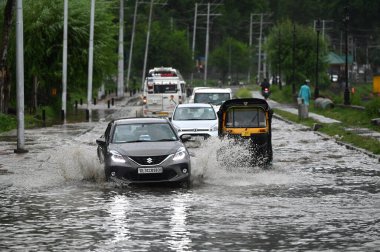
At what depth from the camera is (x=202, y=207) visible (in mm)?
18312

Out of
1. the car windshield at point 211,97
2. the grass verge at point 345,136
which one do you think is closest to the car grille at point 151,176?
the grass verge at point 345,136

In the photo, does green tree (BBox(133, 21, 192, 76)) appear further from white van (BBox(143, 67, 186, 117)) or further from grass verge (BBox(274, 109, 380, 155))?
grass verge (BBox(274, 109, 380, 155))

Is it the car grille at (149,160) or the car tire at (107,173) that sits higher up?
the car grille at (149,160)

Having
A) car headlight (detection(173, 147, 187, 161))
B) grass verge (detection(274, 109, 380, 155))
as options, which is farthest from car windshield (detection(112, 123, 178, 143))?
grass verge (detection(274, 109, 380, 155))

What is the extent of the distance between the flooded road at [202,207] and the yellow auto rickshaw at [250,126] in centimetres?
40

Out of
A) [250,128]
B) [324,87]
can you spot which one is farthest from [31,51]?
[324,87]

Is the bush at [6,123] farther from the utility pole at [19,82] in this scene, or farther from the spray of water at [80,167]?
the spray of water at [80,167]

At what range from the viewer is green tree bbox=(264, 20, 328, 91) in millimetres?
104938

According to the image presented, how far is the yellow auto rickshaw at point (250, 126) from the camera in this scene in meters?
27.4

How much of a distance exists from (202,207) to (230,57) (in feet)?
471

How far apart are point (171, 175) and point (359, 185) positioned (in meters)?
3.88

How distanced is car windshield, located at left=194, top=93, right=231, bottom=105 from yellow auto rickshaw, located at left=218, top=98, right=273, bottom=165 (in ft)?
60.4

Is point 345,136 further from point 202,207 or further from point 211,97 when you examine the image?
point 202,207

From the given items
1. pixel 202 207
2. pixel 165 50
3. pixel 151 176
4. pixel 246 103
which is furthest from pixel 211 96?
pixel 165 50
